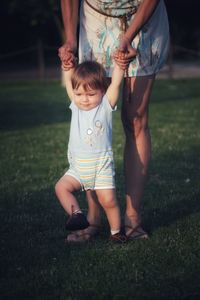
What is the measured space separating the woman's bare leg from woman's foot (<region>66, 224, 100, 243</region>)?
0.74 ft

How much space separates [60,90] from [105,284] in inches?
670

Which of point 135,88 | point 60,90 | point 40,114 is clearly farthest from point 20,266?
point 60,90

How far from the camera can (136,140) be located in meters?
4.88


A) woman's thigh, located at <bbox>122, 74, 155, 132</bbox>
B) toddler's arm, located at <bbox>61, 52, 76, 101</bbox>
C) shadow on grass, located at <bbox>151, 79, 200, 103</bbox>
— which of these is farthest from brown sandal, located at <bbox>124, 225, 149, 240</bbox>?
shadow on grass, located at <bbox>151, 79, 200, 103</bbox>

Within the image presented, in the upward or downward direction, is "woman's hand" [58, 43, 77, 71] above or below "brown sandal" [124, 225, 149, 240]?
above

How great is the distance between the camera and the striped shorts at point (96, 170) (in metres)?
4.51

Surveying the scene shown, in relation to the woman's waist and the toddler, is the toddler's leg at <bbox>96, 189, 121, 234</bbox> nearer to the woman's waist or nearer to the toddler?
the toddler

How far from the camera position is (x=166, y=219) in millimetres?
5289

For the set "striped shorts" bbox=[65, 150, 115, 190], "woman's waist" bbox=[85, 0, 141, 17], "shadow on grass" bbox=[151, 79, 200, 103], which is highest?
"woman's waist" bbox=[85, 0, 141, 17]

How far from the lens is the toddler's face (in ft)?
14.9

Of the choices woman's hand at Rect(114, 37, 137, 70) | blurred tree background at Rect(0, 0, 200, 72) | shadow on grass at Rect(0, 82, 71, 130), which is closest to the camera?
woman's hand at Rect(114, 37, 137, 70)

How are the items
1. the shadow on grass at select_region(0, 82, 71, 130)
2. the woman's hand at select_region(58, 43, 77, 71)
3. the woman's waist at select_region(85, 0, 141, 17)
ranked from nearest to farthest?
the woman's hand at select_region(58, 43, 77, 71) < the woman's waist at select_region(85, 0, 141, 17) < the shadow on grass at select_region(0, 82, 71, 130)

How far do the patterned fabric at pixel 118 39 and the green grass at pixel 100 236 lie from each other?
1122 millimetres

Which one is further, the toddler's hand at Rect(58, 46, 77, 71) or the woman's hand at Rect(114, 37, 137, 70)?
the toddler's hand at Rect(58, 46, 77, 71)
